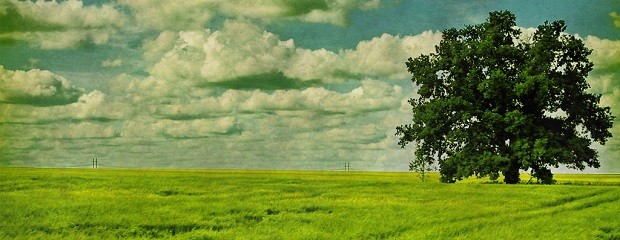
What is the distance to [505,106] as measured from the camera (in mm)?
50938

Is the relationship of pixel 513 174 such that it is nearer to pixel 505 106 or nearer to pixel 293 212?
pixel 505 106

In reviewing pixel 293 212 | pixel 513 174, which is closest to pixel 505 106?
pixel 513 174

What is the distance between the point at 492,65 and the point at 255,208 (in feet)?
90.9

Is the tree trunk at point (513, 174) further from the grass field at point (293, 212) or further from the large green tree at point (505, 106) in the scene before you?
A: the grass field at point (293, 212)

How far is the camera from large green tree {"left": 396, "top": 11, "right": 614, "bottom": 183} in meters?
48.8

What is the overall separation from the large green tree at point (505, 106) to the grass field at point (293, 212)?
7154 millimetres

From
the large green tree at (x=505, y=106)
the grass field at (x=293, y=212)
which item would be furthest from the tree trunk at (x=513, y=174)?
the grass field at (x=293, y=212)

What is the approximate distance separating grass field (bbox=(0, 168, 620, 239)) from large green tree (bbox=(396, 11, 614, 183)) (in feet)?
23.5

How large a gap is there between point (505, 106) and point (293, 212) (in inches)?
1057

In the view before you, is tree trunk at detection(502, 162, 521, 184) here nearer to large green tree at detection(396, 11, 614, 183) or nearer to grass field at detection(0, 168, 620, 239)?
large green tree at detection(396, 11, 614, 183)

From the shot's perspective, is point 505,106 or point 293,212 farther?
point 505,106

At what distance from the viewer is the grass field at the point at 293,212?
23.3 metres

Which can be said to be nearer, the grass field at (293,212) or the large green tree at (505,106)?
the grass field at (293,212)

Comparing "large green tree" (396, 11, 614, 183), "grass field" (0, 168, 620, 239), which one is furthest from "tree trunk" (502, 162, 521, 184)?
"grass field" (0, 168, 620, 239)
